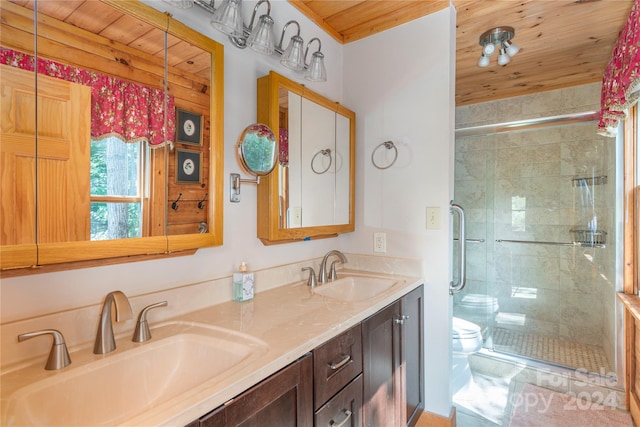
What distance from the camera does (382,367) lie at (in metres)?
1.36

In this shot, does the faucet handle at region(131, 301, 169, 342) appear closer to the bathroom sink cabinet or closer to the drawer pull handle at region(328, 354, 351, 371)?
the bathroom sink cabinet

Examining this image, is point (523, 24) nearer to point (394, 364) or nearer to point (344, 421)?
point (394, 364)

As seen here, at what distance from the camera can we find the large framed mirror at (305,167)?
147cm

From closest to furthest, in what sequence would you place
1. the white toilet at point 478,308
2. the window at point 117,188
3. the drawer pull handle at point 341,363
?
the window at point 117,188
the drawer pull handle at point 341,363
the white toilet at point 478,308

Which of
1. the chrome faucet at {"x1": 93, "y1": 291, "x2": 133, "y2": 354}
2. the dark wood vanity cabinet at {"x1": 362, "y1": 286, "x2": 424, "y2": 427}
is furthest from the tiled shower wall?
the chrome faucet at {"x1": 93, "y1": 291, "x2": 133, "y2": 354}

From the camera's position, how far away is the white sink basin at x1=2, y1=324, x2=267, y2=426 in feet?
2.25

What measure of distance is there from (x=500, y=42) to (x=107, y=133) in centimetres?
232

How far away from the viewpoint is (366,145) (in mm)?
2055

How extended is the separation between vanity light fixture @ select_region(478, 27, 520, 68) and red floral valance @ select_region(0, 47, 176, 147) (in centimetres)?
201

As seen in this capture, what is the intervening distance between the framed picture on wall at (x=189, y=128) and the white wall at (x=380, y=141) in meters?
0.17

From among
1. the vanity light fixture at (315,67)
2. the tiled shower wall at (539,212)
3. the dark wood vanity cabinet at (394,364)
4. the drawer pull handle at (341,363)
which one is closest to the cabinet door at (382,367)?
the dark wood vanity cabinet at (394,364)

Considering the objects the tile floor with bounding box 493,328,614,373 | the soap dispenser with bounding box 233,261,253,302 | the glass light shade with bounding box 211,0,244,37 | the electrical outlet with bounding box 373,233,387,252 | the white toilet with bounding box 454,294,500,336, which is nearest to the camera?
the glass light shade with bounding box 211,0,244,37

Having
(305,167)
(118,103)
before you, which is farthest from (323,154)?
(118,103)

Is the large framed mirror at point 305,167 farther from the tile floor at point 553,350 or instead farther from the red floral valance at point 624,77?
the tile floor at point 553,350
